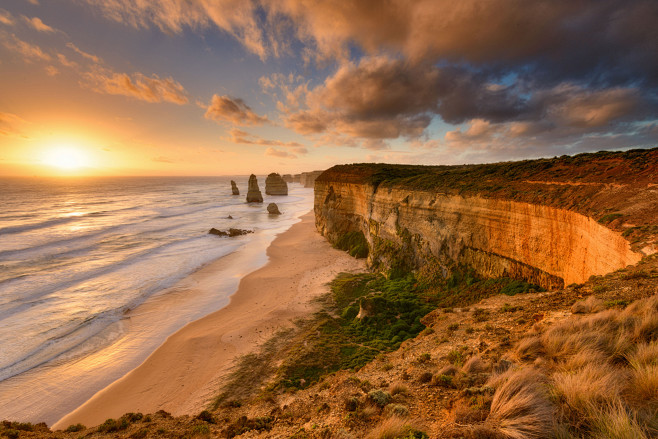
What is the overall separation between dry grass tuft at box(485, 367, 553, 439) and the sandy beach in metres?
11.8

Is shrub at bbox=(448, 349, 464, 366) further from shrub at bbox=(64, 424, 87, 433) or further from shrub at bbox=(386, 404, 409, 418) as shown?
shrub at bbox=(64, 424, 87, 433)

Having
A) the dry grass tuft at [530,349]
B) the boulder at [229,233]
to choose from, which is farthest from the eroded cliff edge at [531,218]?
the boulder at [229,233]

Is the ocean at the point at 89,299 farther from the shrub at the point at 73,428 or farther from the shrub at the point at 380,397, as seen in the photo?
the shrub at the point at 380,397

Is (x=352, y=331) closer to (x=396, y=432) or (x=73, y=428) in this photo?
(x=396, y=432)

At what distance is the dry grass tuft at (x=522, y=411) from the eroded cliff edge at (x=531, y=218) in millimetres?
9023

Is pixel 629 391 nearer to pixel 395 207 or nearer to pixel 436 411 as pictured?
pixel 436 411

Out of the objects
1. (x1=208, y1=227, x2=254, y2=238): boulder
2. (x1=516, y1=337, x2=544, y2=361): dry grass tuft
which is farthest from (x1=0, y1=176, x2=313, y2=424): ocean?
(x1=516, y1=337, x2=544, y2=361): dry grass tuft

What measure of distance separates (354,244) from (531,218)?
1891cm

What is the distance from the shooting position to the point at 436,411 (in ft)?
16.2

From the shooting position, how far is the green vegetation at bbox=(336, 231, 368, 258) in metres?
28.6

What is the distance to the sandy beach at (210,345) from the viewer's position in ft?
37.0

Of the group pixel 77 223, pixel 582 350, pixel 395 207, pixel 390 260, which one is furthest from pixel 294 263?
pixel 77 223

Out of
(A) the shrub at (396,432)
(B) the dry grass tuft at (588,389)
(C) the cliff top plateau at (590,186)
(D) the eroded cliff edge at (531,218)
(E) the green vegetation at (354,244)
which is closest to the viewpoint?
(B) the dry grass tuft at (588,389)

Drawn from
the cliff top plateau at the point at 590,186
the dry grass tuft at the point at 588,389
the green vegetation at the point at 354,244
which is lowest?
the green vegetation at the point at 354,244
